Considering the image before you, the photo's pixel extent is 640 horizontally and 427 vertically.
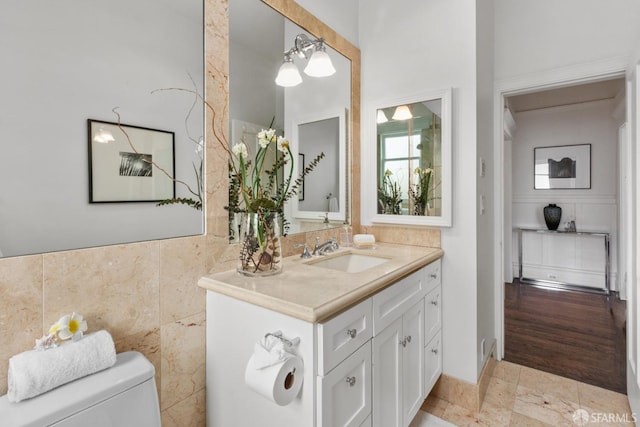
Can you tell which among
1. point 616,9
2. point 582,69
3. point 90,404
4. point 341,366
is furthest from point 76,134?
point 616,9

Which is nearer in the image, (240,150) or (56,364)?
A: (56,364)

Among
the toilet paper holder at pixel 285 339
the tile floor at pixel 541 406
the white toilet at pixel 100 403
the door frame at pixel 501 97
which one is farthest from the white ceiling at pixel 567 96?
the white toilet at pixel 100 403

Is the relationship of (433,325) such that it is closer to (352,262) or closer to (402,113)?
(352,262)

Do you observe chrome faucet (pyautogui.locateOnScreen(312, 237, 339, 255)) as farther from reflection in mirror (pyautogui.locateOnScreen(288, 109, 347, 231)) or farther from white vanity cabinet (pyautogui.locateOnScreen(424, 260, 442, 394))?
white vanity cabinet (pyautogui.locateOnScreen(424, 260, 442, 394))

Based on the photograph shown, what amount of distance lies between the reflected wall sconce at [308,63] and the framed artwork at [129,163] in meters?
0.77

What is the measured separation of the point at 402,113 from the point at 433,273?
3.45 ft

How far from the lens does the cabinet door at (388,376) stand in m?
1.28

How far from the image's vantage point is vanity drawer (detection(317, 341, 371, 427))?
1.00 meters

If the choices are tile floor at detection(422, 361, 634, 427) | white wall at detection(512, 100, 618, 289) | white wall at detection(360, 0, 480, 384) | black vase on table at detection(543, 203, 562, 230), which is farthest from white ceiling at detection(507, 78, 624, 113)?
tile floor at detection(422, 361, 634, 427)

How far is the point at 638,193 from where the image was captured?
158 centimetres

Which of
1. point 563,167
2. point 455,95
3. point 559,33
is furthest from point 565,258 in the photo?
point 455,95

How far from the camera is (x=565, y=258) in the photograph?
4.29 metres

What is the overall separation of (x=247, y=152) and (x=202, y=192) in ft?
1.00

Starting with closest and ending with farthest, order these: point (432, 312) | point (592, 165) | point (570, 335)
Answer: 1. point (432, 312)
2. point (570, 335)
3. point (592, 165)
